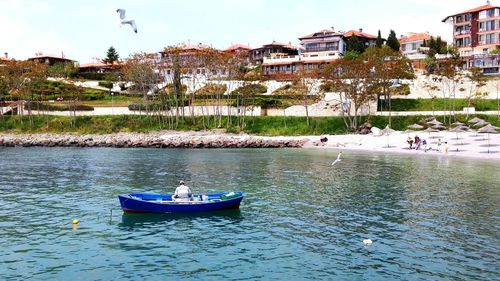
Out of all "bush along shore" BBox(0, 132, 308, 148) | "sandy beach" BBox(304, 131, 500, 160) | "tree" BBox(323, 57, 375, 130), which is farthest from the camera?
"tree" BBox(323, 57, 375, 130)

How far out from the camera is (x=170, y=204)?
31688 mm

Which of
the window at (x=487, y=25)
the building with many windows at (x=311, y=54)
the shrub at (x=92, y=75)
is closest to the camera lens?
the window at (x=487, y=25)

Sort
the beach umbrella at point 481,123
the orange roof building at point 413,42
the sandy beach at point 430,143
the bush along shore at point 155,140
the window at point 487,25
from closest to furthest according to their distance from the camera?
the sandy beach at point 430,143 → the beach umbrella at point 481,123 → the bush along shore at point 155,140 → the window at point 487,25 → the orange roof building at point 413,42

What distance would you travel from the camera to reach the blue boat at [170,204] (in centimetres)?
3142

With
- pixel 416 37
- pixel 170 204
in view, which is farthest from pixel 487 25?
pixel 170 204

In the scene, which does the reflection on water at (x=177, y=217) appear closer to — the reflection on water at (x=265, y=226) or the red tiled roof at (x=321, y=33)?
the reflection on water at (x=265, y=226)

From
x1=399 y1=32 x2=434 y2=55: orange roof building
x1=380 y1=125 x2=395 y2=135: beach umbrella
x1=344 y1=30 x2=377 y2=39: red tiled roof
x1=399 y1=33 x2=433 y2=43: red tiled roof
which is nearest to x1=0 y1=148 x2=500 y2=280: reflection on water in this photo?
x1=380 y1=125 x2=395 y2=135: beach umbrella

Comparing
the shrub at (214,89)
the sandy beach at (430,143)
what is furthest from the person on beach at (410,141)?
the shrub at (214,89)

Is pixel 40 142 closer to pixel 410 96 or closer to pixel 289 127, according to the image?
pixel 289 127

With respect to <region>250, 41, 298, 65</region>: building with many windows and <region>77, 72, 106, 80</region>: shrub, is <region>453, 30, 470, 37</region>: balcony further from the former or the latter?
<region>77, 72, 106, 80</region>: shrub

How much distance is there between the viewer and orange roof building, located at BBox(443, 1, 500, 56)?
12499 centimetres

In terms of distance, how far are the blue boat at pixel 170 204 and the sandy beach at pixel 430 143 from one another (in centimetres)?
4427

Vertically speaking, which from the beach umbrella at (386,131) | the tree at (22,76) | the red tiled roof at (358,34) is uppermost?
the red tiled roof at (358,34)

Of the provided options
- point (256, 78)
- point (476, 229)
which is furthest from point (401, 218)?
point (256, 78)
